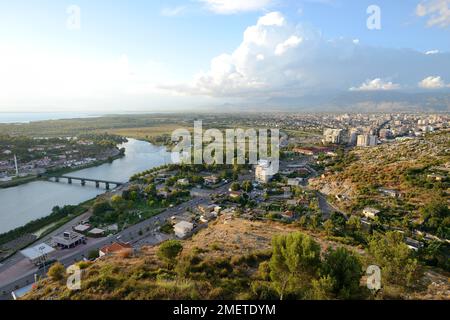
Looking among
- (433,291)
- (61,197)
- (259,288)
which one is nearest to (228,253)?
(259,288)

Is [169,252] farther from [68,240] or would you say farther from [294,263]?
[68,240]

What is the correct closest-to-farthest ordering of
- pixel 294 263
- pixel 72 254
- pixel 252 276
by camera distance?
pixel 294 263 → pixel 252 276 → pixel 72 254

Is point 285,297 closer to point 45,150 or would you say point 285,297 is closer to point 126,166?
point 126,166

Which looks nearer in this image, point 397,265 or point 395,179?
point 397,265

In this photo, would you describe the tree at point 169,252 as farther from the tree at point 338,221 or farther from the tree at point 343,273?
the tree at point 338,221

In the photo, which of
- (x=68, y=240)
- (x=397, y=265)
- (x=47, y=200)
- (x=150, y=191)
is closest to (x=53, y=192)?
(x=47, y=200)

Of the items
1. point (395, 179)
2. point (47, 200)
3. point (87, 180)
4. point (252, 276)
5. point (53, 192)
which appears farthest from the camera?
point (87, 180)
